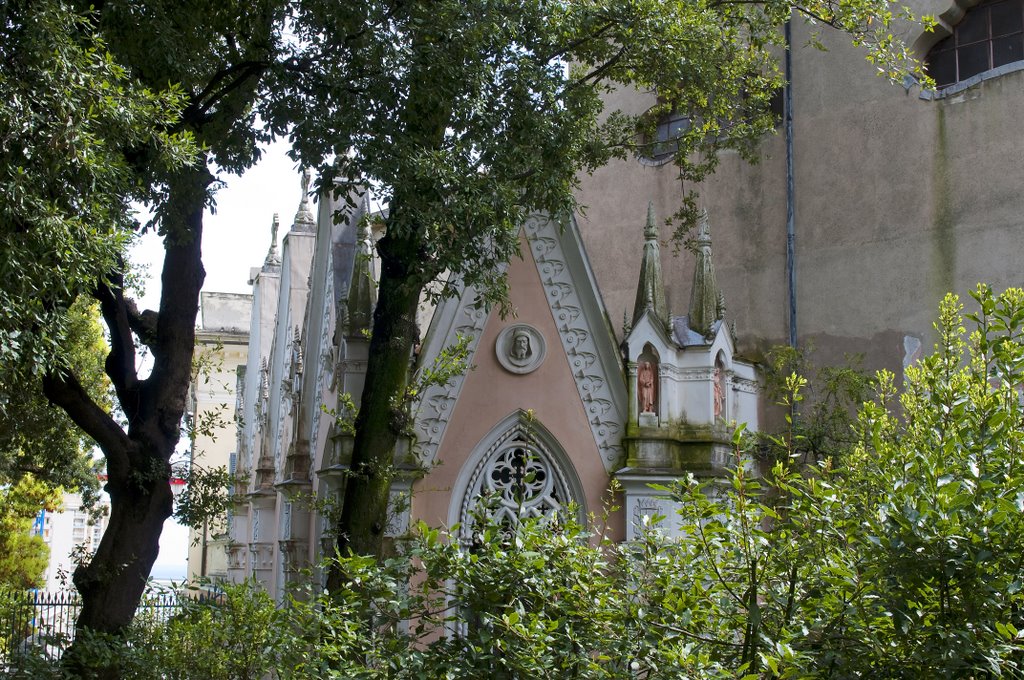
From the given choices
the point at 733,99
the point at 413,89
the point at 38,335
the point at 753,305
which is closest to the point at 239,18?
the point at 413,89

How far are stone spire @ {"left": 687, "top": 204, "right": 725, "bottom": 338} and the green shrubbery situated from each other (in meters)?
7.27

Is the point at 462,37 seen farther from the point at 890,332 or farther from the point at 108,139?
the point at 890,332

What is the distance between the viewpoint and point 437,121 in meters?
11.7

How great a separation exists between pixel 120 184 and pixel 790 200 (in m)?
12.1

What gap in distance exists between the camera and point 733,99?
58.6 feet

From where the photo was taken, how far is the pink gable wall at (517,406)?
1460cm

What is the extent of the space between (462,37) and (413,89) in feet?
2.14

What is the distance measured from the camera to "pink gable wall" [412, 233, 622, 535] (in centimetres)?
1460

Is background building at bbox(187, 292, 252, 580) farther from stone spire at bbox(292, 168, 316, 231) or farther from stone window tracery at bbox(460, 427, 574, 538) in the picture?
stone window tracery at bbox(460, 427, 574, 538)

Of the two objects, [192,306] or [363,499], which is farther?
[192,306]

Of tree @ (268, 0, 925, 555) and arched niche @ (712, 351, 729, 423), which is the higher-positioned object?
tree @ (268, 0, 925, 555)

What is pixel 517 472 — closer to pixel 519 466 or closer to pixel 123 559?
pixel 519 466

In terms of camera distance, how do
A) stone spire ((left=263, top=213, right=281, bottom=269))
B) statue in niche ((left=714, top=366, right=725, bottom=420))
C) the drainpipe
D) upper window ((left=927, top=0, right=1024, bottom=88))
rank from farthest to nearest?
stone spire ((left=263, top=213, right=281, bottom=269)) < the drainpipe < upper window ((left=927, top=0, right=1024, bottom=88)) < statue in niche ((left=714, top=366, right=725, bottom=420))

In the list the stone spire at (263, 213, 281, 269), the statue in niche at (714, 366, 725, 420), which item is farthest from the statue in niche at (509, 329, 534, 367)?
the stone spire at (263, 213, 281, 269)
